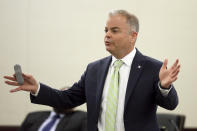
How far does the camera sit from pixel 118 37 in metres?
2.44

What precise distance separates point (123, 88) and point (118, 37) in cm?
33

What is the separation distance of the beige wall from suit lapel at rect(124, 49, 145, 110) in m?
2.43

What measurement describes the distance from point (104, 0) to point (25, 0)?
983 millimetres

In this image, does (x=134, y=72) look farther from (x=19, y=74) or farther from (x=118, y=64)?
(x=19, y=74)

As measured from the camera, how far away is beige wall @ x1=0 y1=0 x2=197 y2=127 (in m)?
4.76

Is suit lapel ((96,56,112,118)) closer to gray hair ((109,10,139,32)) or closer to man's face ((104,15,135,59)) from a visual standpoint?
man's face ((104,15,135,59))

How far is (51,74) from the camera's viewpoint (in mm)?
4828

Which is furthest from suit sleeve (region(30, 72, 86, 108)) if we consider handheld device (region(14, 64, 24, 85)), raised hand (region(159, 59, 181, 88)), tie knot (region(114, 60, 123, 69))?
raised hand (region(159, 59, 181, 88))

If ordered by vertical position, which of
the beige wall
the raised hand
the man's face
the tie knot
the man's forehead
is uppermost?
the man's forehead

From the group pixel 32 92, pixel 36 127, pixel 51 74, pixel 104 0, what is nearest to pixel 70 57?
pixel 51 74

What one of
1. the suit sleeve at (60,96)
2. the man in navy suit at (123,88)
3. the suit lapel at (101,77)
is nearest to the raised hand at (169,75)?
the man in navy suit at (123,88)

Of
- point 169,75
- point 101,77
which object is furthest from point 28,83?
point 169,75

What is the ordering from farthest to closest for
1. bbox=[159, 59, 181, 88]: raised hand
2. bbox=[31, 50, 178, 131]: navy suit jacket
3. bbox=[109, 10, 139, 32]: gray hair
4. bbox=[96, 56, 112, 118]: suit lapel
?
bbox=[109, 10, 139, 32]: gray hair → bbox=[96, 56, 112, 118]: suit lapel → bbox=[31, 50, 178, 131]: navy suit jacket → bbox=[159, 59, 181, 88]: raised hand

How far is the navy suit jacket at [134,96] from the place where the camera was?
2.30 meters
